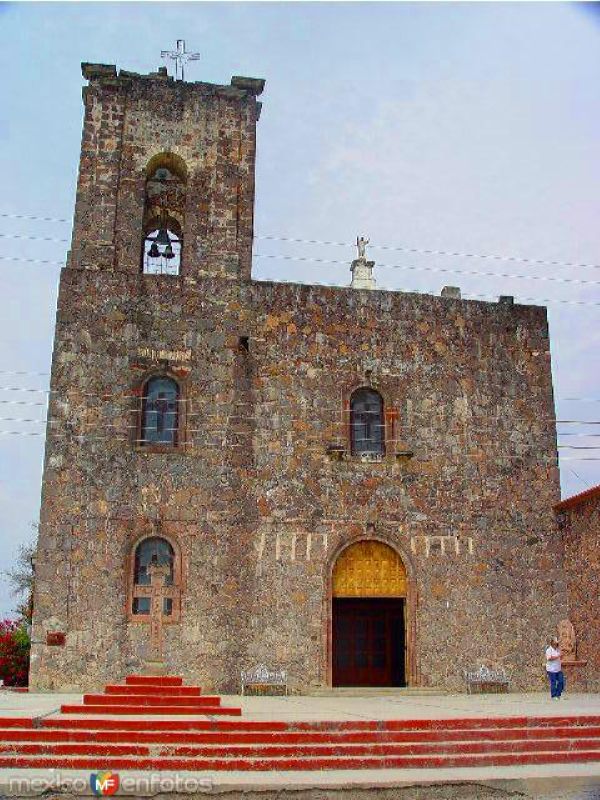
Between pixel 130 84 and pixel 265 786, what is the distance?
59.0ft

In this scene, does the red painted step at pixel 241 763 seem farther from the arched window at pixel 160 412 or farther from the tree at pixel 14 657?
the tree at pixel 14 657

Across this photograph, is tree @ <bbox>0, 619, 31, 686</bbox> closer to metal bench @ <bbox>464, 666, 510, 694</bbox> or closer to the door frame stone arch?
the door frame stone arch

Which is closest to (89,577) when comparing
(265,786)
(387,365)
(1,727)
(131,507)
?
(131,507)

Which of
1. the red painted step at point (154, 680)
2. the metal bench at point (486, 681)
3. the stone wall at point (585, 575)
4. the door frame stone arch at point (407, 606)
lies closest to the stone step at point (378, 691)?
the door frame stone arch at point (407, 606)

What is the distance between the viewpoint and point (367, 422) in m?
21.7

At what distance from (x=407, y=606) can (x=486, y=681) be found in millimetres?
2408

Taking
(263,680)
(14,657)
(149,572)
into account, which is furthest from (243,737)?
(14,657)

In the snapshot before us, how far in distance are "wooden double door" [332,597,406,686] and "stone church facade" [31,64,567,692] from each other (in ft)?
0.17

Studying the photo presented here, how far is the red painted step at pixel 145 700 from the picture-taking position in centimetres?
1502

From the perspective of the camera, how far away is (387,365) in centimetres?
2206

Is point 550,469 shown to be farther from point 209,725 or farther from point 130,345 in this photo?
point 209,725

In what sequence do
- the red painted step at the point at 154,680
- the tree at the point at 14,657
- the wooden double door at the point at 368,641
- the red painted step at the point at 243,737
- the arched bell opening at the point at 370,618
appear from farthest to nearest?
the tree at the point at 14,657 → the wooden double door at the point at 368,641 → the arched bell opening at the point at 370,618 → the red painted step at the point at 154,680 → the red painted step at the point at 243,737

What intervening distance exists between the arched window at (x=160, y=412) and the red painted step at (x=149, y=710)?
7079mm

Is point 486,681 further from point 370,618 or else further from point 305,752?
point 305,752
